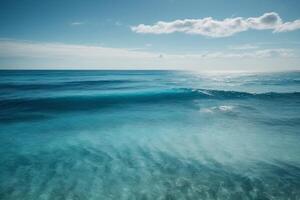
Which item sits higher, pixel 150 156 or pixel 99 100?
pixel 99 100

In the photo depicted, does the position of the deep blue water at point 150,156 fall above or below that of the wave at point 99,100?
below

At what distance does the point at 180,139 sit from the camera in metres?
11.6

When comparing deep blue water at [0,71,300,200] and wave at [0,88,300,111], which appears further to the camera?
wave at [0,88,300,111]

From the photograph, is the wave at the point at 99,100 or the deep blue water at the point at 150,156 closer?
the deep blue water at the point at 150,156

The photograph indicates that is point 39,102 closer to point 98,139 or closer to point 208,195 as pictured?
point 98,139

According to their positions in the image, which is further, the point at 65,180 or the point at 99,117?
the point at 99,117

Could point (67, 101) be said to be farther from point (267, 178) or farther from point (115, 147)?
point (267, 178)

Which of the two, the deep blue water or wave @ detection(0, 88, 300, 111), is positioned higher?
wave @ detection(0, 88, 300, 111)

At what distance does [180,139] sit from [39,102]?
19.0 metres

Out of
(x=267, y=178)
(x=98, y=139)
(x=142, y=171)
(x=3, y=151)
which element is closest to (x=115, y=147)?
(x=98, y=139)

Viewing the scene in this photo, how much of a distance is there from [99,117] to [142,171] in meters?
11.1

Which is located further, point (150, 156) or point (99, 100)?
point (99, 100)

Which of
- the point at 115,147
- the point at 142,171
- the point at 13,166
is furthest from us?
the point at 115,147

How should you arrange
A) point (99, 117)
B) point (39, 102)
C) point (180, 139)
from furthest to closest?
point (39, 102)
point (99, 117)
point (180, 139)
